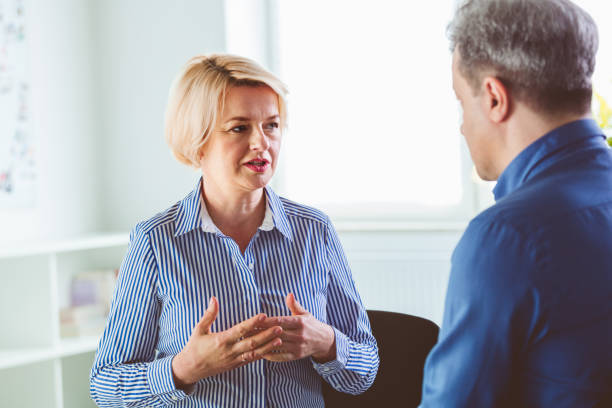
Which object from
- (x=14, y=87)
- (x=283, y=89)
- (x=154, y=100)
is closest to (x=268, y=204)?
(x=283, y=89)

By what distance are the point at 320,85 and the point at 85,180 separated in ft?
4.87

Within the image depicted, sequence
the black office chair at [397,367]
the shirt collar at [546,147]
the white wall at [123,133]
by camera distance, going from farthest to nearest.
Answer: the white wall at [123,133]
the black office chair at [397,367]
the shirt collar at [546,147]

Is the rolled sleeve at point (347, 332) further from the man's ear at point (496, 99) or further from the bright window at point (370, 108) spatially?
the bright window at point (370, 108)

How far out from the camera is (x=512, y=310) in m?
0.86

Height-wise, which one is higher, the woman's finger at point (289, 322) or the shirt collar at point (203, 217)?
the shirt collar at point (203, 217)

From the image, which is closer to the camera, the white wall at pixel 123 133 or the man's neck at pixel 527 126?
the man's neck at pixel 527 126

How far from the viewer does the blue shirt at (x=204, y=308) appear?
156cm

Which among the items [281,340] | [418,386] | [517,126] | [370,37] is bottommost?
[418,386]

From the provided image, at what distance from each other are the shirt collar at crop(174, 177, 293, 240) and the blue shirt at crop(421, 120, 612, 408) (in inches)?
32.8

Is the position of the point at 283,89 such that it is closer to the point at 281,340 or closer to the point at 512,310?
the point at 281,340

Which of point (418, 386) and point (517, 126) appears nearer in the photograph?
point (517, 126)

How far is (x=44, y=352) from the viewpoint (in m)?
2.92

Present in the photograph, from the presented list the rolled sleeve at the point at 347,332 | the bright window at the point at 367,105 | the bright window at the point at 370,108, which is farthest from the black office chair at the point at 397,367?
the bright window at the point at 370,108

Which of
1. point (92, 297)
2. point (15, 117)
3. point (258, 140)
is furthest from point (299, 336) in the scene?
point (15, 117)
